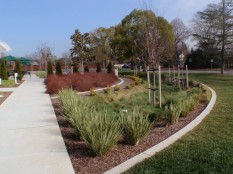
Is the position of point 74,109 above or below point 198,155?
above

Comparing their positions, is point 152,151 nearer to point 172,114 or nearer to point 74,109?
point 172,114

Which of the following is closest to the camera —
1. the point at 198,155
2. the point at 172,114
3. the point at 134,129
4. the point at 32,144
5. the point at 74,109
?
the point at 198,155

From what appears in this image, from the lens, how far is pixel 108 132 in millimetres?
5309

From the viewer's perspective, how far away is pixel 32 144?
6.01 meters

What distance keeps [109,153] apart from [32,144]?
Result: 68.4 inches

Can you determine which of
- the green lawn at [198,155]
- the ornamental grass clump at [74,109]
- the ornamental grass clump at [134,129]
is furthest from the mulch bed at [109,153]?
the green lawn at [198,155]

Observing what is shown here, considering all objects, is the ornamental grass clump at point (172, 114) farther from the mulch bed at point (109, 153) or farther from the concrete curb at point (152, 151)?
the concrete curb at point (152, 151)

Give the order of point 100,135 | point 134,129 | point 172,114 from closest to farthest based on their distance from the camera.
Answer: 1. point 100,135
2. point 134,129
3. point 172,114

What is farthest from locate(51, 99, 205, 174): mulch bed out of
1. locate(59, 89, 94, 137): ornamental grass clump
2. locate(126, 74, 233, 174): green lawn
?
locate(126, 74, 233, 174): green lawn

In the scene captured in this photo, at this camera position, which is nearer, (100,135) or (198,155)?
(198,155)

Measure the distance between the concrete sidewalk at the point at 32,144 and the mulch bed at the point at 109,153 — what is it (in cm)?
15

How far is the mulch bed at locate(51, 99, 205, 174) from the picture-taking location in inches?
187

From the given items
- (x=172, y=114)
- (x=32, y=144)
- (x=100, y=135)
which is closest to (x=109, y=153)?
(x=100, y=135)

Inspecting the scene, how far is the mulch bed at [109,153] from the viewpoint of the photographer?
4.74m
